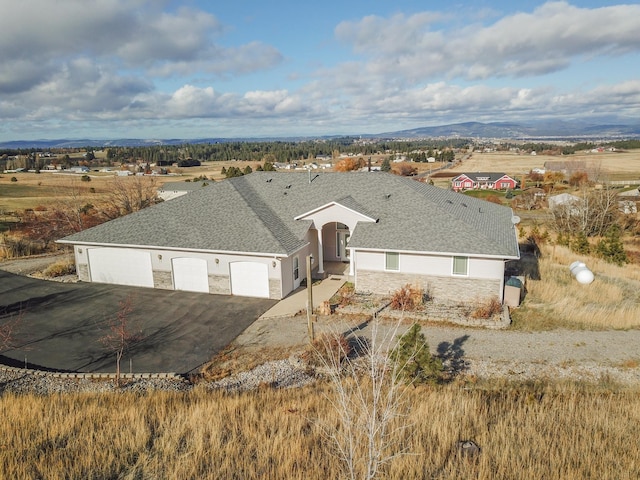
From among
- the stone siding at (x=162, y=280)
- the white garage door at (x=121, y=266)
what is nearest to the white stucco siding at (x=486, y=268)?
the stone siding at (x=162, y=280)

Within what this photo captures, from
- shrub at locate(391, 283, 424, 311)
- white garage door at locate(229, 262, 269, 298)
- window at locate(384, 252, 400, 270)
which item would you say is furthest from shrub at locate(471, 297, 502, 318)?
white garage door at locate(229, 262, 269, 298)

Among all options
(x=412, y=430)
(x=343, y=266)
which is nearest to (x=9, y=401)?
(x=412, y=430)

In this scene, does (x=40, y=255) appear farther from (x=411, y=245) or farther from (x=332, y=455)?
(x=332, y=455)

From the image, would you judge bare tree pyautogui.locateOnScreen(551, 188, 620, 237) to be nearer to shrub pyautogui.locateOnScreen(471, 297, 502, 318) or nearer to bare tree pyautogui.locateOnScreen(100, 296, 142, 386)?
shrub pyautogui.locateOnScreen(471, 297, 502, 318)

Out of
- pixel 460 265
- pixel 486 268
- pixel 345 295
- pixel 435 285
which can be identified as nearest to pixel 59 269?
pixel 345 295

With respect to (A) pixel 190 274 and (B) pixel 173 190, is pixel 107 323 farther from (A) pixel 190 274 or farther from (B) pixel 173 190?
(B) pixel 173 190

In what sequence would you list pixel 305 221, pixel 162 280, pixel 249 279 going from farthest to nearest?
1. pixel 305 221
2. pixel 162 280
3. pixel 249 279

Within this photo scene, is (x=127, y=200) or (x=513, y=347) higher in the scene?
(x=127, y=200)
